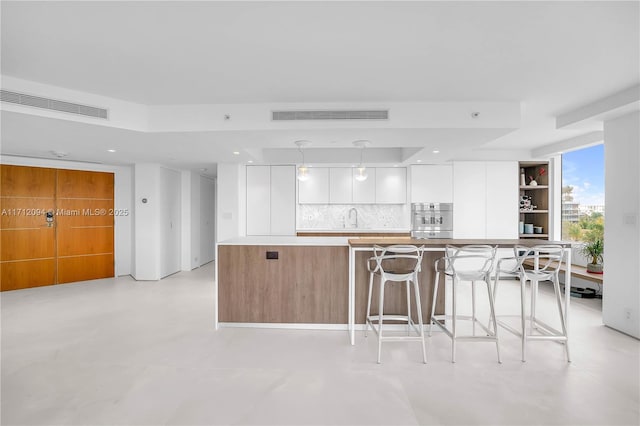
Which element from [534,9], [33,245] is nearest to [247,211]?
[33,245]

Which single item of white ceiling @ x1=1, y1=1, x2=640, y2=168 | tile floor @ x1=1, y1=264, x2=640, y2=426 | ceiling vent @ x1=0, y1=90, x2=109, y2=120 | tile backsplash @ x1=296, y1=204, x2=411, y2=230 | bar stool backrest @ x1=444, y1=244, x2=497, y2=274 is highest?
white ceiling @ x1=1, y1=1, x2=640, y2=168

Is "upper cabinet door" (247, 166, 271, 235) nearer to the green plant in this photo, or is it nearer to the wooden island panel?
the wooden island panel

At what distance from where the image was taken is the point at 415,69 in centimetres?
284

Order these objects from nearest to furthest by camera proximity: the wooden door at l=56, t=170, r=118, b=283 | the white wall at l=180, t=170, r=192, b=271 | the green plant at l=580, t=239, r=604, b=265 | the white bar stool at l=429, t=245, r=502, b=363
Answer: the white bar stool at l=429, t=245, r=502, b=363
the green plant at l=580, t=239, r=604, b=265
the wooden door at l=56, t=170, r=118, b=283
the white wall at l=180, t=170, r=192, b=271

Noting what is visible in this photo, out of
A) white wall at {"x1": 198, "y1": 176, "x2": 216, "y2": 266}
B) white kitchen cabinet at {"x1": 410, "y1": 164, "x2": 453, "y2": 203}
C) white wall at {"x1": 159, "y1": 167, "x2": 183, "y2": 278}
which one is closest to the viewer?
white wall at {"x1": 159, "y1": 167, "x2": 183, "y2": 278}

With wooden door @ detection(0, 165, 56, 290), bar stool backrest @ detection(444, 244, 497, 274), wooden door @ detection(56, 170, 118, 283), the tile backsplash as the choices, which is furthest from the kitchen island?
wooden door @ detection(0, 165, 56, 290)

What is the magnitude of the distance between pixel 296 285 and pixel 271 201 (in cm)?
→ 304

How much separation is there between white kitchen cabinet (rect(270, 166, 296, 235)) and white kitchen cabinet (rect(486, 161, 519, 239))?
4.07 m

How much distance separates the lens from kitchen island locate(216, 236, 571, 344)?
3781 mm

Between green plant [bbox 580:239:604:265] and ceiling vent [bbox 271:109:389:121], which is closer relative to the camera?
ceiling vent [bbox 271:109:389:121]

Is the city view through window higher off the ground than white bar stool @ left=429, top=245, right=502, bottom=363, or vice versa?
the city view through window

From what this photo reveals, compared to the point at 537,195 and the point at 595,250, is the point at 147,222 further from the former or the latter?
the point at 537,195

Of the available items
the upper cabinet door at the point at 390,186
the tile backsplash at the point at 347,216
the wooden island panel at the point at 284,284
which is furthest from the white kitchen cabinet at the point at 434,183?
the wooden island panel at the point at 284,284

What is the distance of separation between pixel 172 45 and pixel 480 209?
6.28 metres
